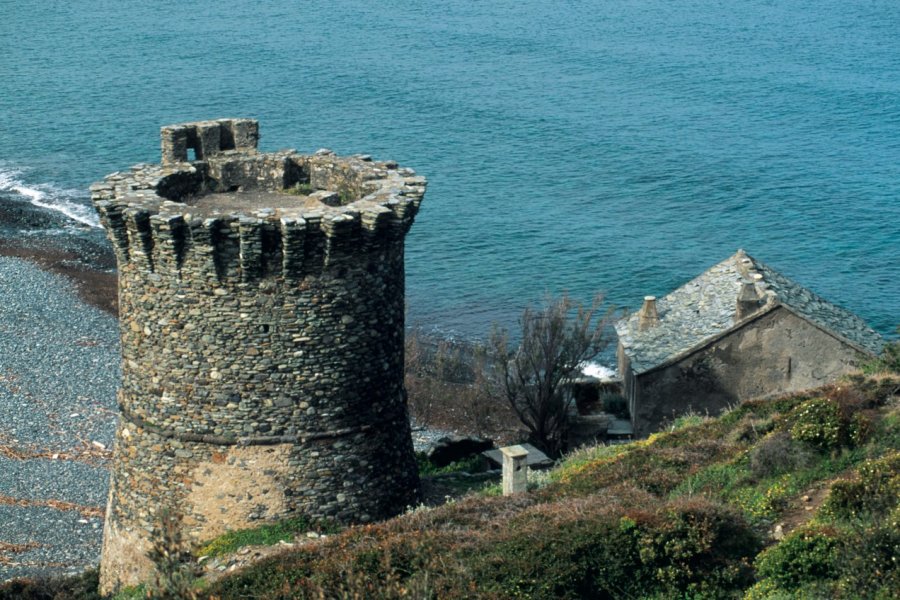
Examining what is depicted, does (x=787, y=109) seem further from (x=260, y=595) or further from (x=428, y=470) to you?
(x=260, y=595)

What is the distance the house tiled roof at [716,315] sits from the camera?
38.4m

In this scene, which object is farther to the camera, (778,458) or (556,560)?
(778,458)

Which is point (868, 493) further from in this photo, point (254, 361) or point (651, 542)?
point (254, 361)

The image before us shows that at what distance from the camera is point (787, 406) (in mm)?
26141

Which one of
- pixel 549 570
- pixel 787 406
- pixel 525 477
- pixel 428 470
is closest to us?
pixel 549 570

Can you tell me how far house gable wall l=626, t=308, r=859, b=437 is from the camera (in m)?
37.8

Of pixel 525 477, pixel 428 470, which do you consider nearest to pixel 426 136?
pixel 428 470

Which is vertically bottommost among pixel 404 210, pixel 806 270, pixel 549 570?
pixel 806 270

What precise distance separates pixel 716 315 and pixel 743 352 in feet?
7.34

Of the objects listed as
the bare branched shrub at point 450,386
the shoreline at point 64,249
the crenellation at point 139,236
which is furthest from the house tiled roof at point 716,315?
the shoreline at point 64,249

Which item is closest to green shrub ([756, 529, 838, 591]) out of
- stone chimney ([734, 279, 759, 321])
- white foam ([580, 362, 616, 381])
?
stone chimney ([734, 279, 759, 321])

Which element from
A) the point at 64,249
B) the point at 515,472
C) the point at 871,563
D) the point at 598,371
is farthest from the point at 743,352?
the point at 64,249

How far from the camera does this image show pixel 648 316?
137 ft

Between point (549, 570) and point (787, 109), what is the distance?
302 ft
